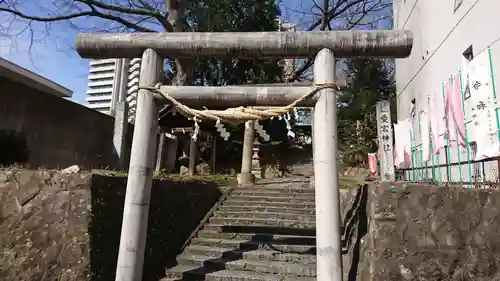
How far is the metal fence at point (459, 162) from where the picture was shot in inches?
214

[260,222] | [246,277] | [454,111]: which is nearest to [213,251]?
[246,277]

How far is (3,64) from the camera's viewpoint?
9.61 metres

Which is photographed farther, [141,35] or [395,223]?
[141,35]

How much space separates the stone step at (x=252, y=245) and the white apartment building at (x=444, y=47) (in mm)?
3148

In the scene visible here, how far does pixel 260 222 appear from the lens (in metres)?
7.43

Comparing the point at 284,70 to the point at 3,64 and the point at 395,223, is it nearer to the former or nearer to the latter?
the point at 3,64

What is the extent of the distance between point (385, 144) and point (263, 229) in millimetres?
4056

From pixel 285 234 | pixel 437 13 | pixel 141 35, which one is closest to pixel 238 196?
pixel 285 234

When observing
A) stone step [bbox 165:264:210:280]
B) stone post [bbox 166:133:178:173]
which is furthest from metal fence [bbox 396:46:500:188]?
stone post [bbox 166:133:178:173]

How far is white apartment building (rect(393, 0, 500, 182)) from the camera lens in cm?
644

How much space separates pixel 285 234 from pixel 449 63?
5.80 meters

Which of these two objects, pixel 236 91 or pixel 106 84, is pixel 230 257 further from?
pixel 106 84

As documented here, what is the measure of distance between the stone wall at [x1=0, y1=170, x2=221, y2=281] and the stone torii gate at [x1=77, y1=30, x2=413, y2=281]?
717 mm

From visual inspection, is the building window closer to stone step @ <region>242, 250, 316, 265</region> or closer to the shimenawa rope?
the shimenawa rope
